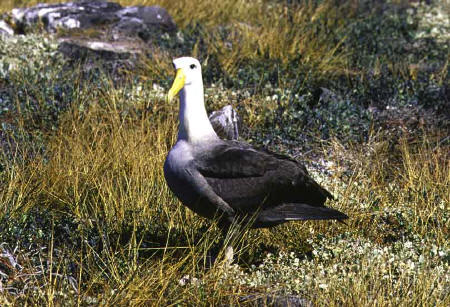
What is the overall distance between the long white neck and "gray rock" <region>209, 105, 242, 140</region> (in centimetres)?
167

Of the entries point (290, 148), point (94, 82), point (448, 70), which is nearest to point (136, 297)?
point (290, 148)

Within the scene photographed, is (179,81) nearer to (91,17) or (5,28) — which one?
(91,17)

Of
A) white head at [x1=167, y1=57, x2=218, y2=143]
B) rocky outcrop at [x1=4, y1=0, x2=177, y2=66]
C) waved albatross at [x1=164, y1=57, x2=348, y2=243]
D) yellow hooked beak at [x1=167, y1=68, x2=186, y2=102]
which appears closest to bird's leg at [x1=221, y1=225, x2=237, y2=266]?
waved albatross at [x1=164, y1=57, x2=348, y2=243]

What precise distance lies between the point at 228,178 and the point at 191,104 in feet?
1.63

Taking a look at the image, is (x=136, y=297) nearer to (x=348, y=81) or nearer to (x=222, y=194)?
(x=222, y=194)

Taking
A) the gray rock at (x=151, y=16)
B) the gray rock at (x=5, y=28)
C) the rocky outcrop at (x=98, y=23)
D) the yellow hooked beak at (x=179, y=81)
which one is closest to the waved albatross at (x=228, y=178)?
the yellow hooked beak at (x=179, y=81)

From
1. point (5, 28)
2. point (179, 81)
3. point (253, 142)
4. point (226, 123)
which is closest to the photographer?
point (179, 81)

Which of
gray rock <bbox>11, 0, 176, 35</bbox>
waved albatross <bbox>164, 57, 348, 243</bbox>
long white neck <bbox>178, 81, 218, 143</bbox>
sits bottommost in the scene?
gray rock <bbox>11, 0, 176, 35</bbox>

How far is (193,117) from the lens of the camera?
4266mm

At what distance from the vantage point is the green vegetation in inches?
147

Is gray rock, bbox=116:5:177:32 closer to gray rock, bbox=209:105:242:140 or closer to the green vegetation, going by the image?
the green vegetation

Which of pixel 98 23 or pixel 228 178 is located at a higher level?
pixel 228 178

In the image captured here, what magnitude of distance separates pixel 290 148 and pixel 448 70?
264 cm

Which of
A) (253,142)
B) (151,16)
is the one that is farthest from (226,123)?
(151,16)
